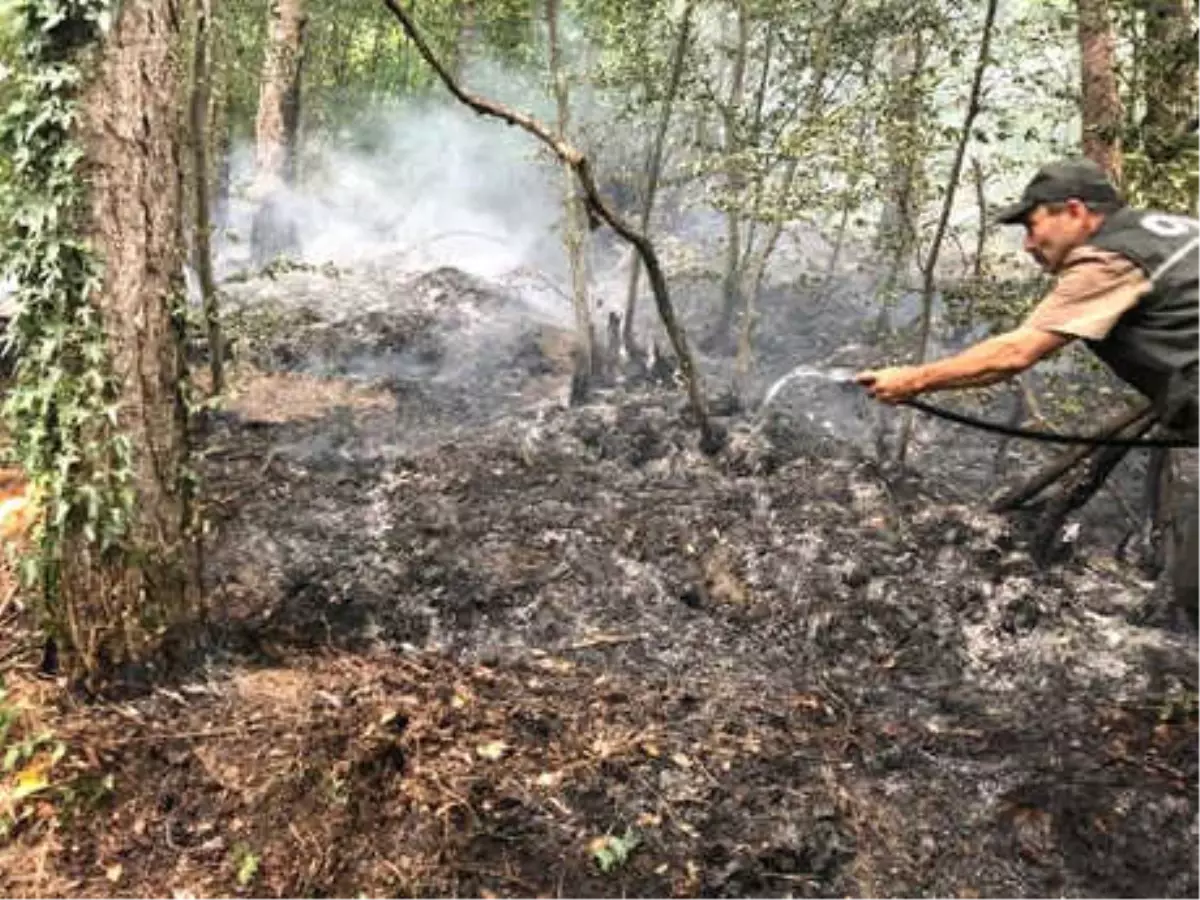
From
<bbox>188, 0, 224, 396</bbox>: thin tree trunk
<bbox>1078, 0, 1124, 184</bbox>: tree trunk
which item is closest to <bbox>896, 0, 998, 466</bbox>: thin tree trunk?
<bbox>1078, 0, 1124, 184</bbox>: tree trunk

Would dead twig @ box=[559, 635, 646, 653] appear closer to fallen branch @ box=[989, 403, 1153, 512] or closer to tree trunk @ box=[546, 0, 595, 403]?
fallen branch @ box=[989, 403, 1153, 512]

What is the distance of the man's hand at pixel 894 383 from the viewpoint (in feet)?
12.4

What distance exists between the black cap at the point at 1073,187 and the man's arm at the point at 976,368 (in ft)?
1.66

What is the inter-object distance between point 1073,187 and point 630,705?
2790mm

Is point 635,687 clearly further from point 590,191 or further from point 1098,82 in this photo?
point 1098,82

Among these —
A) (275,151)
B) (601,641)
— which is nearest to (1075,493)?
(601,641)

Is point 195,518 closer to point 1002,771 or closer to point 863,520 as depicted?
point 1002,771

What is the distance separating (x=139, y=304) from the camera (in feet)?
12.7

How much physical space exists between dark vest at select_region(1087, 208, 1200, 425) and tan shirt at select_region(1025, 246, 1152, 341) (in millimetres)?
44

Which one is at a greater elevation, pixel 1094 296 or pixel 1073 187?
pixel 1073 187

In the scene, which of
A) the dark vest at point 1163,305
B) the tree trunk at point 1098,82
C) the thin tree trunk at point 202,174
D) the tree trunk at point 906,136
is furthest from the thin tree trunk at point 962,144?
the thin tree trunk at point 202,174

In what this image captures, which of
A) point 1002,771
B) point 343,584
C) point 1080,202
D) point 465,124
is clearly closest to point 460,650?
point 343,584

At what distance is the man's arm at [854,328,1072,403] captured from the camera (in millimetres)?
3568

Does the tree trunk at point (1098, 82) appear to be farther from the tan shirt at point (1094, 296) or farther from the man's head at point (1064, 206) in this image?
the tan shirt at point (1094, 296)
